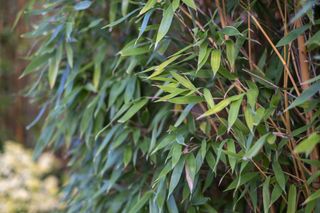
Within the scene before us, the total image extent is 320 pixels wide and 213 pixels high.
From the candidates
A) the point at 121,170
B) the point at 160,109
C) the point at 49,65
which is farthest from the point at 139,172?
the point at 49,65

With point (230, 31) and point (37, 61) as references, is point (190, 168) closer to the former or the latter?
Result: point (230, 31)

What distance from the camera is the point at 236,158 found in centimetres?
120

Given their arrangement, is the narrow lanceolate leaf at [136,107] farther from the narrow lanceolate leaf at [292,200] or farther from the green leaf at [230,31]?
the narrow lanceolate leaf at [292,200]

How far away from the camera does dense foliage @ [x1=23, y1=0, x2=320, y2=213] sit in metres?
1.20

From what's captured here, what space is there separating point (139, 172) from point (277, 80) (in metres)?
0.68

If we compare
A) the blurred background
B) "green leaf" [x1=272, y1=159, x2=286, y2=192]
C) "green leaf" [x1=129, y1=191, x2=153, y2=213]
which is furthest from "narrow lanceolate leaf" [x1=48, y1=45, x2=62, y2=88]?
the blurred background

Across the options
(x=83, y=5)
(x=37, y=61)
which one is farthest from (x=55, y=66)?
(x=83, y=5)

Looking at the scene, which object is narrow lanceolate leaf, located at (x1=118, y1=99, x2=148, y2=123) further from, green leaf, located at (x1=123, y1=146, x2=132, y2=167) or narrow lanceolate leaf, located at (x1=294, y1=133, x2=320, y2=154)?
narrow lanceolate leaf, located at (x1=294, y1=133, x2=320, y2=154)

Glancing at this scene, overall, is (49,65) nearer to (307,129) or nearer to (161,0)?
(161,0)

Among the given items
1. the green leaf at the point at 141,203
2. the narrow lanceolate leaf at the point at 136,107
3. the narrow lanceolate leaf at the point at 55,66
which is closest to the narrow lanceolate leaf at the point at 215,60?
the narrow lanceolate leaf at the point at 136,107

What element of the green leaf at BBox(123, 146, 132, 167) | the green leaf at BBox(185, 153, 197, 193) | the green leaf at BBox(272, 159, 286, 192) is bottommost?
the green leaf at BBox(123, 146, 132, 167)

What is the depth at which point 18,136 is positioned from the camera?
12.2 ft

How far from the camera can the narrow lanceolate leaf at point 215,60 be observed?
3.82 ft

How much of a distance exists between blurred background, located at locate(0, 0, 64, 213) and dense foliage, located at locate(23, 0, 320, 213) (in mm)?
841
